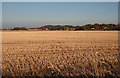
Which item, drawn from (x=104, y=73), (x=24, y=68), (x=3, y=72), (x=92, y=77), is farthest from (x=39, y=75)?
(x=104, y=73)

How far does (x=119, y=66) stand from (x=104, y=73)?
109 centimetres

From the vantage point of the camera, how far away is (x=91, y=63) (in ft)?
19.7

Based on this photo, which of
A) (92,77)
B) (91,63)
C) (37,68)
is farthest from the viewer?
(91,63)

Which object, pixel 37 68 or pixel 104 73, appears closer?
pixel 104 73

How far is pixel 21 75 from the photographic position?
4.90 meters

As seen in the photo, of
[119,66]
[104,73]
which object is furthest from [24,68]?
[119,66]

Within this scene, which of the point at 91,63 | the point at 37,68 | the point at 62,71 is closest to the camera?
the point at 62,71

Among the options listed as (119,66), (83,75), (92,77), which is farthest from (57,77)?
(119,66)

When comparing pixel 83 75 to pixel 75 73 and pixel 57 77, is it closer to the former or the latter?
pixel 75 73

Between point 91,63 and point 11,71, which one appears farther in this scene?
point 91,63

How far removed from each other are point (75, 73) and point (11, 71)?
2.44 metres

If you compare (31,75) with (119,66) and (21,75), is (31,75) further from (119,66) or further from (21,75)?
(119,66)

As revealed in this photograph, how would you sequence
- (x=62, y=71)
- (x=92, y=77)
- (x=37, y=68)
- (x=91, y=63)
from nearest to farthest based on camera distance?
Answer: (x=92, y=77) < (x=62, y=71) < (x=37, y=68) < (x=91, y=63)

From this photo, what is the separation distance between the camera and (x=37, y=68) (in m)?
5.54
